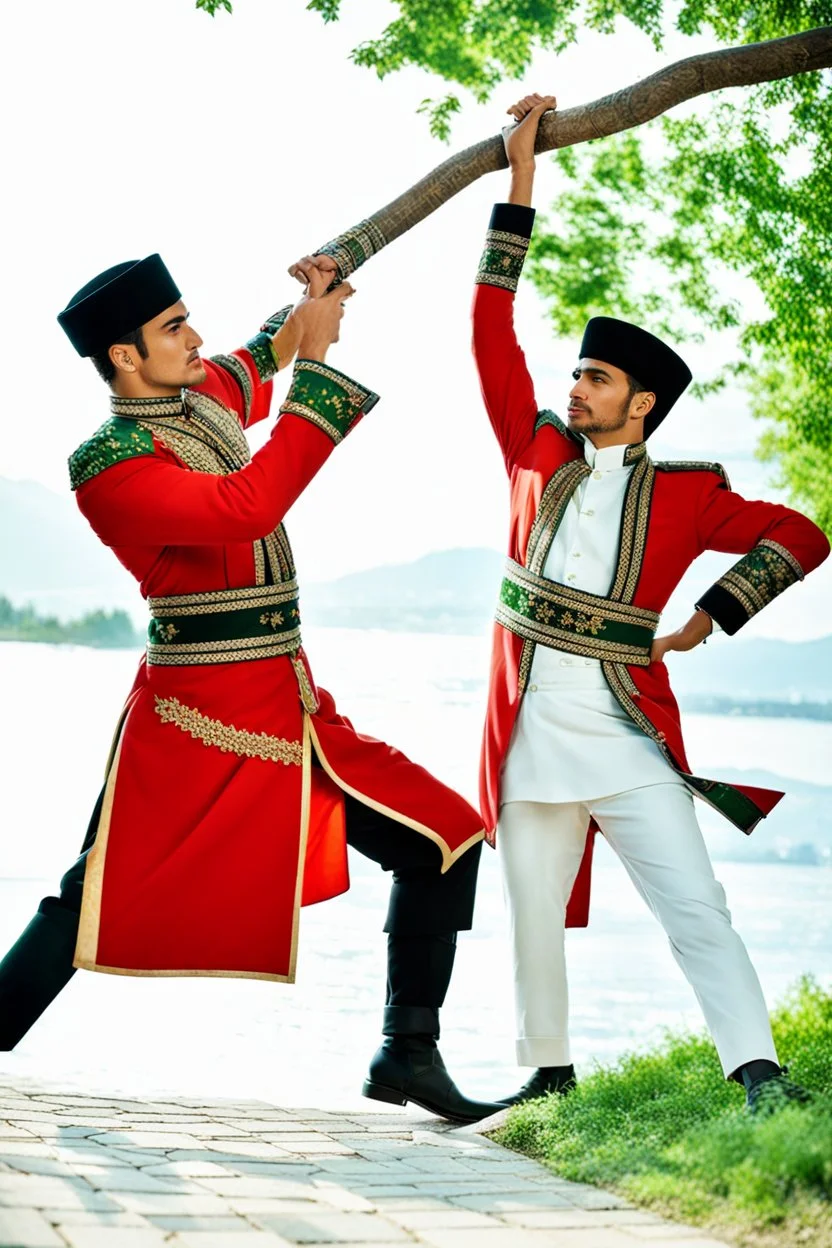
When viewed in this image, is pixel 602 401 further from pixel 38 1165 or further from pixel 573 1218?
pixel 38 1165

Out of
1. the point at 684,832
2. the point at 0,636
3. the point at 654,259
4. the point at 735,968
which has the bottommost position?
the point at 735,968

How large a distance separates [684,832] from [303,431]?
128 centimetres

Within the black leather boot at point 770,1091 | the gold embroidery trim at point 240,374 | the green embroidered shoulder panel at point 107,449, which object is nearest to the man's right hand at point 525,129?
the gold embroidery trim at point 240,374

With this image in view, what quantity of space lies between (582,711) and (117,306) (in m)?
1.45

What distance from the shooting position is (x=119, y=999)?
6531 millimetres

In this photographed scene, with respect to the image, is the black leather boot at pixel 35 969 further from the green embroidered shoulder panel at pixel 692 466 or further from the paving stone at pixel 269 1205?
the green embroidered shoulder panel at pixel 692 466

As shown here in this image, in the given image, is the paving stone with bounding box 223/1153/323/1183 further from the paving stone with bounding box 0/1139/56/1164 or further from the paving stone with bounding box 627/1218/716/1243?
the paving stone with bounding box 627/1218/716/1243

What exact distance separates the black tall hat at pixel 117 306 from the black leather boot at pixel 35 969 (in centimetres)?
130

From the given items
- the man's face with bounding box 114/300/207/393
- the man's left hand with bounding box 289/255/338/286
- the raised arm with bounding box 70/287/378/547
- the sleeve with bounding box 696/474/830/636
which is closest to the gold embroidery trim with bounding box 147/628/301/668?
the raised arm with bounding box 70/287/378/547

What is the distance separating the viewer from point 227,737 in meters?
3.39

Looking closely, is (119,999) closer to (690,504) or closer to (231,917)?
(231,917)

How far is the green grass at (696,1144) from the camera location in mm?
2648

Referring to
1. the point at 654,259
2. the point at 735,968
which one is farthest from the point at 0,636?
the point at 735,968

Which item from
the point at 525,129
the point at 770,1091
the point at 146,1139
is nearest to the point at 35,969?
the point at 146,1139
